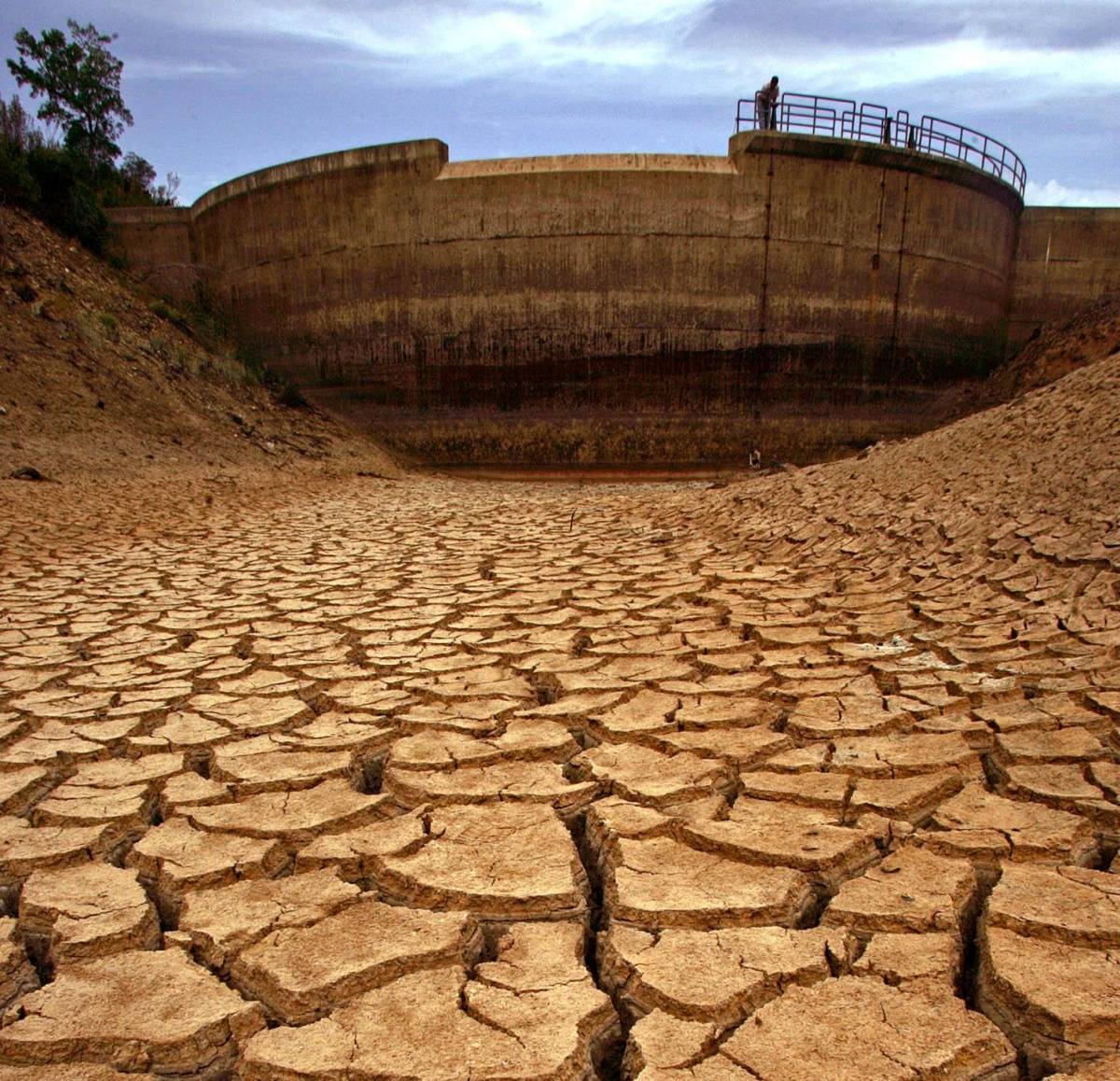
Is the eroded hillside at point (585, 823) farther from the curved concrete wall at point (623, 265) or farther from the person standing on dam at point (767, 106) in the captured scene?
the person standing on dam at point (767, 106)

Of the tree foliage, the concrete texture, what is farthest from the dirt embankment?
the concrete texture

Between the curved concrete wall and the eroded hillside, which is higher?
the curved concrete wall

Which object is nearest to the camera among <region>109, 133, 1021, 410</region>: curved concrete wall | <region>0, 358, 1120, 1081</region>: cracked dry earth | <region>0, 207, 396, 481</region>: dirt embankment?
<region>0, 358, 1120, 1081</region>: cracked dry earth

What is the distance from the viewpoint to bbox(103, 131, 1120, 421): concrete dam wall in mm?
9555

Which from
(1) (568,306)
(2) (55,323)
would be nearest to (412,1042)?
(1) (568,306)

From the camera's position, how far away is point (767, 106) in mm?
10352

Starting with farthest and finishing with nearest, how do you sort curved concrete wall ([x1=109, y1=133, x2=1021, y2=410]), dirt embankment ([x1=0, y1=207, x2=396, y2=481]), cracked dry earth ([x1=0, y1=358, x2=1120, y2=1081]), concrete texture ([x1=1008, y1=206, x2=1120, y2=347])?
concrete texture ([x1=1008, y1=206, x2=1120, y2=347]) < curved concrete wall ([x1=109, y1=133, x2=1021, y2=410]) < dirt embankment ([x1=0, y1=207, x2=396, y2=481]) < cracked dry earth ([x1=0, y1=358, x2=1120, y2=1081])

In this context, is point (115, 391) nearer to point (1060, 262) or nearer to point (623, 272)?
point (623, 272)

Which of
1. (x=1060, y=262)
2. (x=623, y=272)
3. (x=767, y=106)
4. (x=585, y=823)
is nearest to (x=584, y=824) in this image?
(x=585, y=823)

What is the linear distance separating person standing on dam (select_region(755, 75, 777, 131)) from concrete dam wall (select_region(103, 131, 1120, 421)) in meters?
1.05

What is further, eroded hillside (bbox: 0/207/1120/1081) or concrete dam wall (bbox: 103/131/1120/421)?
concrete dam wall (bbox: 103/131/1120/421)

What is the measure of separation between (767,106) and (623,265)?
2933 millimetres

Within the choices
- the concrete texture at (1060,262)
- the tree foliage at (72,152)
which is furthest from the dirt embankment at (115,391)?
the concrete texture at (1060,262)

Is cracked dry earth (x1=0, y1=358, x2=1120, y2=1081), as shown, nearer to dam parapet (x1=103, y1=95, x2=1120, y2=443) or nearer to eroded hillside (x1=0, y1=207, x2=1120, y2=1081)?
eroded hillside (x1=0, y1=207, x2=1120, y2=1081)
